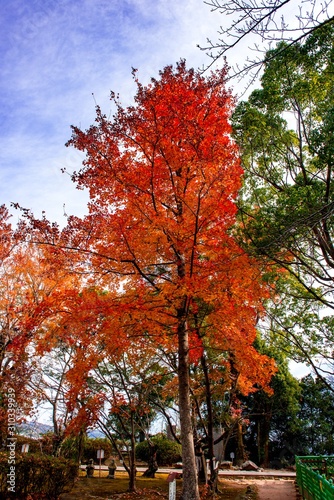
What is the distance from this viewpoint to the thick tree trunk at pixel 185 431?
6605 mm

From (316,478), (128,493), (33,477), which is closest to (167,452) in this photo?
(128,493)

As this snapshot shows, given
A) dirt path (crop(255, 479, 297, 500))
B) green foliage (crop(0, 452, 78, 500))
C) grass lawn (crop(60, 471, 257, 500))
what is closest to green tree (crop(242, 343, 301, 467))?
dirt path (crop(255, 479, 297, 500))

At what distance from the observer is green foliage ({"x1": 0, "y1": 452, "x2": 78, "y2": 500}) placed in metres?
7.60

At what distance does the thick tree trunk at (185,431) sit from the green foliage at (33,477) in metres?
3.74

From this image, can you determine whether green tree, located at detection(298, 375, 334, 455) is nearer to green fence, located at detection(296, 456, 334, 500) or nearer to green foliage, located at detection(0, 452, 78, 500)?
green fence, located at detection(296, 456, 334, 500)

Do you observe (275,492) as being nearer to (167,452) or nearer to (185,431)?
(185,431)

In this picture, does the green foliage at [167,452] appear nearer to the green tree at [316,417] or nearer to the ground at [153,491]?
the ground at [153,491]

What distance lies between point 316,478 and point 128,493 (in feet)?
25.2

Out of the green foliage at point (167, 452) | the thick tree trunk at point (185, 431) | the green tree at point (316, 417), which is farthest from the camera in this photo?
the green foliage at point (167, 452)

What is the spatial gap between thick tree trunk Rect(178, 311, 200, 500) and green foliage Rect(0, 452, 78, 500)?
374cm

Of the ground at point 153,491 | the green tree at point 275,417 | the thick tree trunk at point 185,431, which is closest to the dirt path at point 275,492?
the ground at point 153,491

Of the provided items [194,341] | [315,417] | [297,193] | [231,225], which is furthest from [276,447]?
[297,193]

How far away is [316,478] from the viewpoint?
17.9ft

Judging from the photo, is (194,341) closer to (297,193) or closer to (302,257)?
(302,257)
